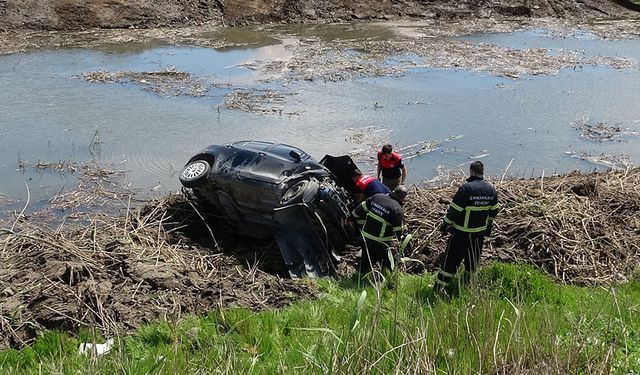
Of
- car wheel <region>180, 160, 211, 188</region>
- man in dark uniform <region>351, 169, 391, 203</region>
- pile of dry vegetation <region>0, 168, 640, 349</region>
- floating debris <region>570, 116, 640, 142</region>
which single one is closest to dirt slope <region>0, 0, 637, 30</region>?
floating debris <region>570, 116, 640, 142</region>

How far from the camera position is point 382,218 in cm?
822

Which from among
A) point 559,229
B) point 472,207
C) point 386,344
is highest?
→ point 386,344

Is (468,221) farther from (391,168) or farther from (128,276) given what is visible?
(128,276)

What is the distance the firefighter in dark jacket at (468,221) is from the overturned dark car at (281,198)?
1.44 m

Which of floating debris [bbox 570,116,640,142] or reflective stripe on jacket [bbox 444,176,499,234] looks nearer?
reflective stripe on jacket [bbox 444,176,499,234]

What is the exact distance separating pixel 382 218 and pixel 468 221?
0.99m

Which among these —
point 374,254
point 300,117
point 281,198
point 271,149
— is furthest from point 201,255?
point 300,117

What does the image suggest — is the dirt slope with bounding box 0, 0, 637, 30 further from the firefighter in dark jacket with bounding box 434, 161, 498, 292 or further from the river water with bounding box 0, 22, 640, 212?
the firefighter in dark jacket with bounding box 434, 161, 498, 292


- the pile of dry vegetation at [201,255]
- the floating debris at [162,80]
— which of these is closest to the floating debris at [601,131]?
the pile of dry vegetation at [201,255]

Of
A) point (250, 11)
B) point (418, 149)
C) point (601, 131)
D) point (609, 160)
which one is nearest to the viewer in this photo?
point (609, 160)

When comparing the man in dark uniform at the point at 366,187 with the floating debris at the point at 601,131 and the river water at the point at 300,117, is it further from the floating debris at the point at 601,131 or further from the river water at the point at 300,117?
the floating debris at the point at 601,131

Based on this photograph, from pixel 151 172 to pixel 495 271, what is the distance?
676 centimetres

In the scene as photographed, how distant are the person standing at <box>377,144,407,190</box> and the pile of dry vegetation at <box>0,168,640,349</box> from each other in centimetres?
75

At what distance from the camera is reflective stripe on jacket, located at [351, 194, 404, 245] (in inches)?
323
